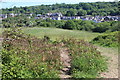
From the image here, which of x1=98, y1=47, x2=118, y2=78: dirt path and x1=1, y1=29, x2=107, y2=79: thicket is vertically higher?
x1=1, y1=29, x2=107, y2=79: thicket

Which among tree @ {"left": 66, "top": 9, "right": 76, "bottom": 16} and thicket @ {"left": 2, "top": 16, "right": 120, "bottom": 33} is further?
tree @ {"left": 66, "top": 9, "right": 76, "bottom": 16}

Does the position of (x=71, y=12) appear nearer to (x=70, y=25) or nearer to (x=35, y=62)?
(x=70, y=25)

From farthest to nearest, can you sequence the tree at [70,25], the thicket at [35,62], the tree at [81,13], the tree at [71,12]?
the tree at [81,13] < the tree at [71,12] < the tree at [70,25] < the thicket at [35,62]

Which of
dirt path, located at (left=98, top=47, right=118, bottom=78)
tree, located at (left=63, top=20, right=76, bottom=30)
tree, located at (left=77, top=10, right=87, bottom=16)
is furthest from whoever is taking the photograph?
tree, located at (left=77, top=10, right=87, bottom=16)

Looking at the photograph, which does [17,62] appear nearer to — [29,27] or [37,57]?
[37,57]

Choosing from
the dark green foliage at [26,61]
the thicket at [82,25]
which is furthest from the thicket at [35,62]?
the thicket at [82,25]

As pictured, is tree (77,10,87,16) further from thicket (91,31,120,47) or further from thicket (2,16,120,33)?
thicket (91,31,120,47)

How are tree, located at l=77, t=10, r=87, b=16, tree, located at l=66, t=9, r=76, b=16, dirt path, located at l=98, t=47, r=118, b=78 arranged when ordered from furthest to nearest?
tree, located at l=77, t=10, r=87, b=16 → tree, located at l=66, t=9, r=76, b=16 → dirt path, located at l=98, t=47, r=118, b=78

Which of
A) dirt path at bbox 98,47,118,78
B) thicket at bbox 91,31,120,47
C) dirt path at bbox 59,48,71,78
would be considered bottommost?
thicket at bbox 91,31,120,47

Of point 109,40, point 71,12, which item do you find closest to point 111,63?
point 109,40

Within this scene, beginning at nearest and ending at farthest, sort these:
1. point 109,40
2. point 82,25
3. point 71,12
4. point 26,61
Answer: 1. point 26,61
2. point 109,40
3. point 82,25
4. point 71,12

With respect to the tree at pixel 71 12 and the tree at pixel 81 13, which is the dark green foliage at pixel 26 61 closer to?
the tree at pixel 71 12

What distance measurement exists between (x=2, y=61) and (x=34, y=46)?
7.80ft

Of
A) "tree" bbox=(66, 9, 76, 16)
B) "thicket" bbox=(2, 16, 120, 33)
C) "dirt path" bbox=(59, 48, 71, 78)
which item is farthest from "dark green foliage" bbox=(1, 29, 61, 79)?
"tree" bbox=(66, 9, 76, 16)
